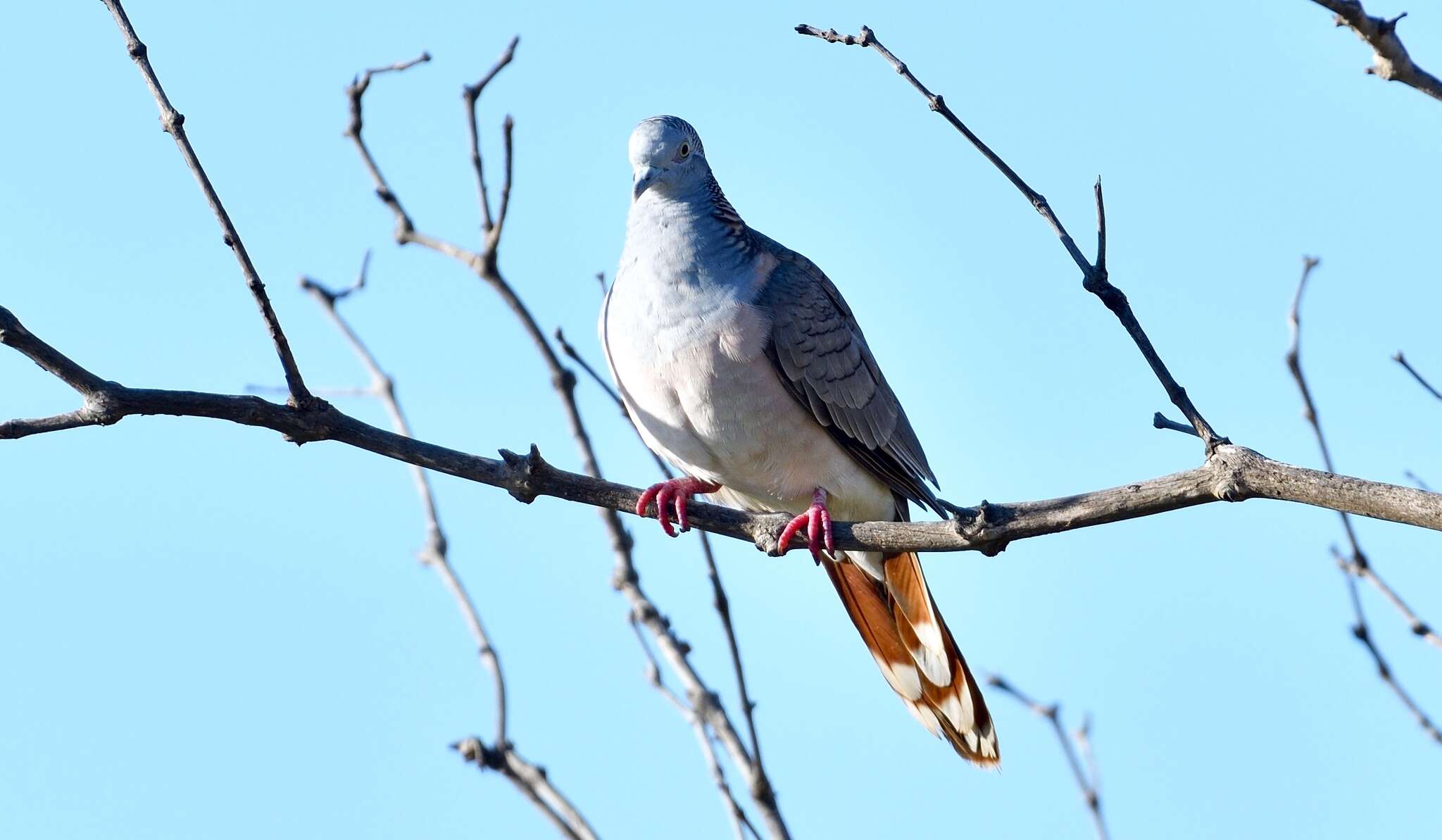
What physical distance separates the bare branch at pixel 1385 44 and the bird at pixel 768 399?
232 cm

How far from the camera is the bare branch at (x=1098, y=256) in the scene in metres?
3.09

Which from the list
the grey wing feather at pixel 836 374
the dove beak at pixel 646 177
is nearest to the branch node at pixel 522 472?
the grey wing feather at pixel 836 374

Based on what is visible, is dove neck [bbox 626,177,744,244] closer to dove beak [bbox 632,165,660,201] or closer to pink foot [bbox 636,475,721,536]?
dove beak [bbox 632,165,660,201]

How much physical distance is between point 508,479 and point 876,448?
1.96m

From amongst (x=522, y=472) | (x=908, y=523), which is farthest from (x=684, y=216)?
(x=908, y=523)

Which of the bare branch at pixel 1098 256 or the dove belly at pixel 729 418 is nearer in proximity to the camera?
the bare branch at pixel 1098 256

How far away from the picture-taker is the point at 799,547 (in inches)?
174

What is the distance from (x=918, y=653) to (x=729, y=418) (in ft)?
4.23

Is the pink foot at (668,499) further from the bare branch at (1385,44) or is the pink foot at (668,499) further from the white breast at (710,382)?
the bare branch at (1385,44)

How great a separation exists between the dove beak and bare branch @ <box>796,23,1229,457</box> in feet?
6.02

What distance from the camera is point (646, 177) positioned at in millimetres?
4988

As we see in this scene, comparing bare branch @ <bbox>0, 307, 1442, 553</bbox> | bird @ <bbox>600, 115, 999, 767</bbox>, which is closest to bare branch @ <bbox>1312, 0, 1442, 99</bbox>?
bare branch @ <bbox>0, 307, 1442, 553</bbox>

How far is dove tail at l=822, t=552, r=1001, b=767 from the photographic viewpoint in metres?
5.16

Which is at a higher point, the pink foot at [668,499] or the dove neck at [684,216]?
the dove neck at [684,216]
